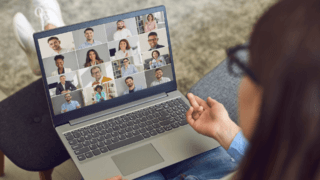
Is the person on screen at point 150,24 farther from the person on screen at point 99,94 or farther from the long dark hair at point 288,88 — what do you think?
the long dark hair at point 288,88

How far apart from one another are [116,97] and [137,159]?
21 centimetres

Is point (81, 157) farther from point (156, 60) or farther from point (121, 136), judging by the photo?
point (156, 60)

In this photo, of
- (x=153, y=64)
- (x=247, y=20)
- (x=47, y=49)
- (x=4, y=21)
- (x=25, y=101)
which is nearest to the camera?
(x=47, y=49)

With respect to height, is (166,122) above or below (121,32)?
below

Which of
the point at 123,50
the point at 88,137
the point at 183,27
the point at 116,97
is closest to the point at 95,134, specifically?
the point at 88,137

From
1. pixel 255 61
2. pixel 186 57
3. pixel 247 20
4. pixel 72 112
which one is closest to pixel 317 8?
pixel 255 61

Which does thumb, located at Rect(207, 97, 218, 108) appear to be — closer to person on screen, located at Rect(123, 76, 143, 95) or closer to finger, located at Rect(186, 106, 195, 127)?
finger, located at Rect(186, 106, 195, 127)

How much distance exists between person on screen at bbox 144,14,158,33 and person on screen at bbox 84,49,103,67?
0.16 meters

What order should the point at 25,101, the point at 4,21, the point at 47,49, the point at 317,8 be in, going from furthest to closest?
the point at 4,21 < the point at 25,101 < the point at 47,49 < the point at 317,8

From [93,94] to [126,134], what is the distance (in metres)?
0.15

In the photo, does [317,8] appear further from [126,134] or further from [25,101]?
[25,101]

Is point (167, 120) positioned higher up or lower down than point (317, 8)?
lower down

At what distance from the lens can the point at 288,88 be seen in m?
0.32

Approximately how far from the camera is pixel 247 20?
1.64 meters
